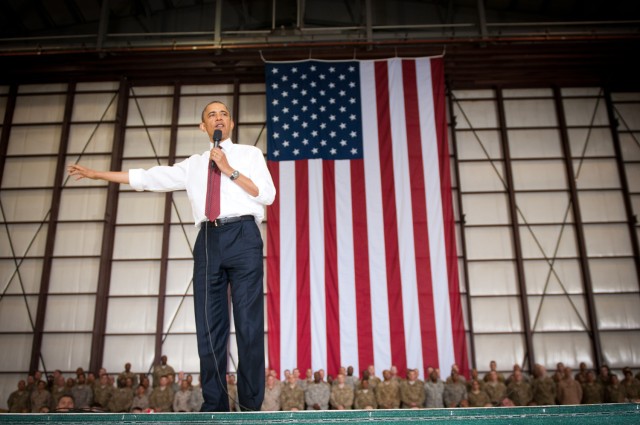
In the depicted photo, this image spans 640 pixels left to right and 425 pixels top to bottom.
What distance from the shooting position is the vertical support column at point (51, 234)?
10.7 metres

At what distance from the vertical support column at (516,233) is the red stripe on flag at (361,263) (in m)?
3.38

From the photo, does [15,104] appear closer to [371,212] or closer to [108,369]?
[108,369]

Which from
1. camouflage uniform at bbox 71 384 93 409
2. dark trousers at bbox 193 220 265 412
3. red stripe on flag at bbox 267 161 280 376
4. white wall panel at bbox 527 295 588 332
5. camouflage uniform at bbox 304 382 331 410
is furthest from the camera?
white wall panel at bbox 527 295 588 332

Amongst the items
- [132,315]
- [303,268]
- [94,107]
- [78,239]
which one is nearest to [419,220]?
[303,268]

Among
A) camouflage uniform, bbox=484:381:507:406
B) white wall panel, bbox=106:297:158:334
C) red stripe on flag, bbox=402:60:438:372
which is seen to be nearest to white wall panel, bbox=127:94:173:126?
white wall panel, bbox=106:297:158:334

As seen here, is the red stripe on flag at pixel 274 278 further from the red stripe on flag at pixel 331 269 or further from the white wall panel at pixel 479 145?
the white wall panel at pixel 479 145

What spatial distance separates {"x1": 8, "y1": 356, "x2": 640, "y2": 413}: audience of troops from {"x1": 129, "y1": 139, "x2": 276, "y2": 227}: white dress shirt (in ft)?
22.7

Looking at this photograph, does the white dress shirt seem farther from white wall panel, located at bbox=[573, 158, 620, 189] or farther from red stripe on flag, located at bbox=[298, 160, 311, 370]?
white wall panel, located at bbox=[573, 158, 620, 189]

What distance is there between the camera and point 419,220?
35.4 feet

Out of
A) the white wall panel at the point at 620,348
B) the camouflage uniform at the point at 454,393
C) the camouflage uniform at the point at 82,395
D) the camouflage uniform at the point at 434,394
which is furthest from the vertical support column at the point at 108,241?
the white wall panel at the point at 620,348

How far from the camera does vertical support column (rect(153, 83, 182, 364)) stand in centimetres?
1073

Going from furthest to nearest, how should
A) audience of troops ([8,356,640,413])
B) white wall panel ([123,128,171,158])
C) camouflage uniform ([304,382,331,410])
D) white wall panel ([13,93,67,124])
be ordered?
white wall panel ([13,93,67,124]) → white wall panel ([123,128,171,158]) → camouflage uniform ([304,382,331,410]) → audience of troops ([8,356,640,413])

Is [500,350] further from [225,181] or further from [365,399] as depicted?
[225,181]

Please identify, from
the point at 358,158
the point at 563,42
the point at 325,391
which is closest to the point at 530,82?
the point at 563,42
